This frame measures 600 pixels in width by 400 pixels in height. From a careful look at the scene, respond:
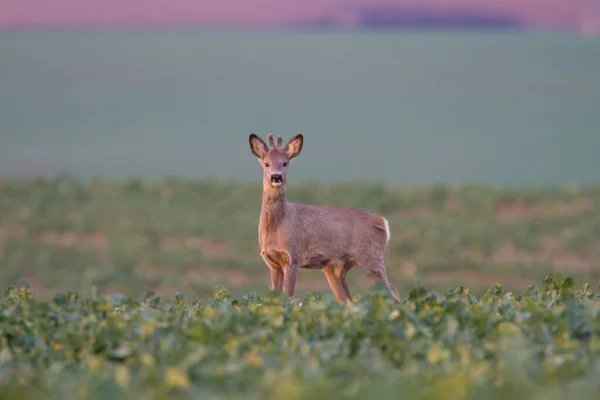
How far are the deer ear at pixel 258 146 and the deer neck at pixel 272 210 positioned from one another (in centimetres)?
38

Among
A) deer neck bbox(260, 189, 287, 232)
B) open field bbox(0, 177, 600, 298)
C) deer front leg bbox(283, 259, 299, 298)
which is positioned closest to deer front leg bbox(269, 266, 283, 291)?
deer front leg bbox(283, 259, 299, 298)

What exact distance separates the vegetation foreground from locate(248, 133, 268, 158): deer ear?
66.8 inches

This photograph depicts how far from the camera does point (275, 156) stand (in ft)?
36.4

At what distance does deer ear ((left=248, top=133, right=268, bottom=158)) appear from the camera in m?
11.2

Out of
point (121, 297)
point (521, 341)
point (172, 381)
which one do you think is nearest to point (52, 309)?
point (121, 297)

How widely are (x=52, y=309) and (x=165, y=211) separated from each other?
2468cm

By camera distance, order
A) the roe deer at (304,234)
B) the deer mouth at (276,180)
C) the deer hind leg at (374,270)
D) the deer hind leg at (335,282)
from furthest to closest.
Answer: the deer hind leg at (335,282)
the deer hind leg at (374,270)
the roe deer at (304,234)
the deer mouth at (276,180)

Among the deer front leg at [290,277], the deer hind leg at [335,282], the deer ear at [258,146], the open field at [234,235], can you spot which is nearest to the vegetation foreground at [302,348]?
the deer front leg at [290,277]

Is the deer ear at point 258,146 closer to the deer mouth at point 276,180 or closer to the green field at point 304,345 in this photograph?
the deer mouth at point 276,180

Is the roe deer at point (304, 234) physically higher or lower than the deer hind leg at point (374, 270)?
higher

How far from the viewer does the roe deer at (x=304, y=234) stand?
438 inches

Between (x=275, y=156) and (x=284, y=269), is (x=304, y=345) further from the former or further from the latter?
(x=275, y=156)

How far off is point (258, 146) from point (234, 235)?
2053cm

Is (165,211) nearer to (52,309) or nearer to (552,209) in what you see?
(552,209)
